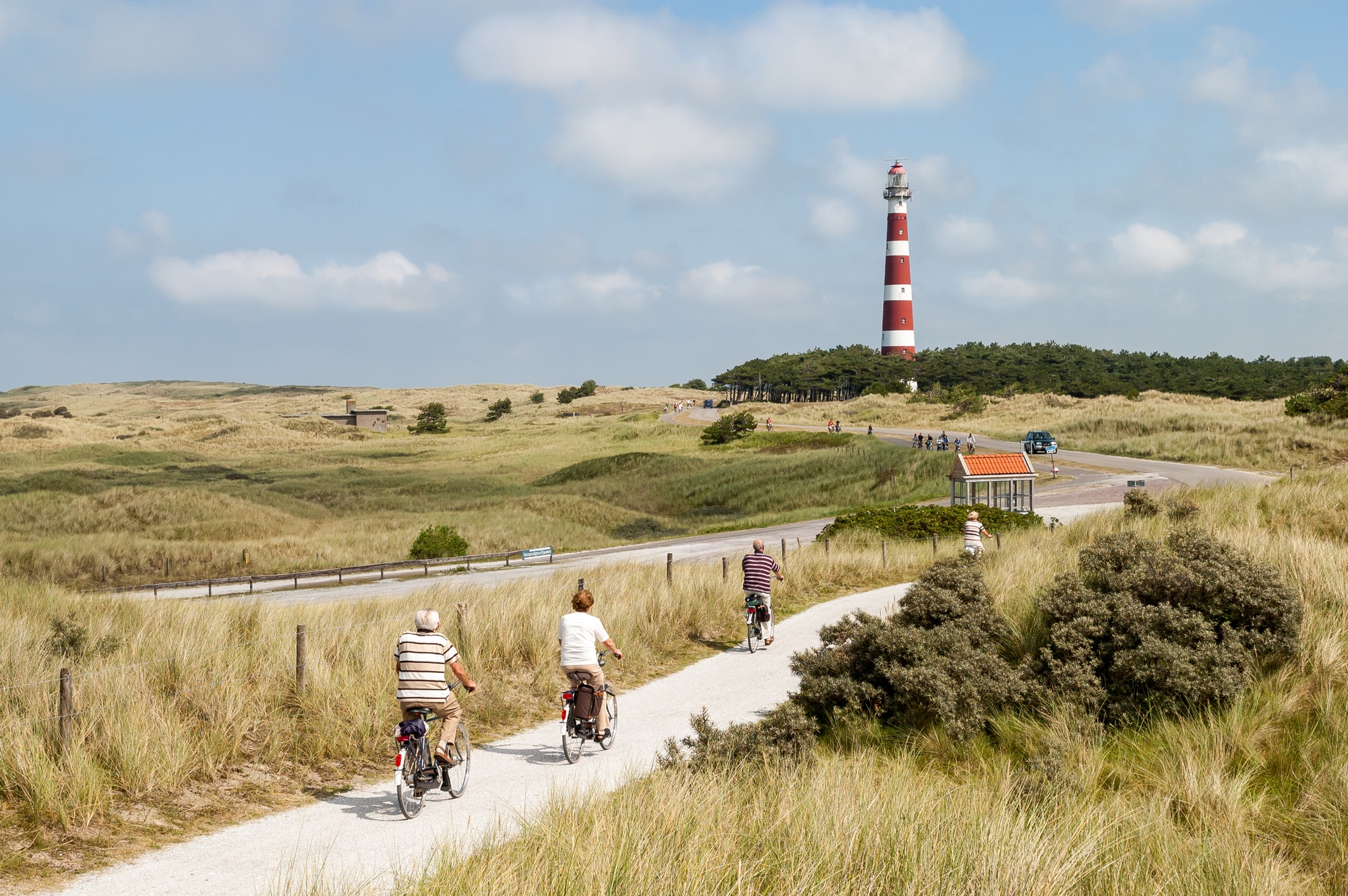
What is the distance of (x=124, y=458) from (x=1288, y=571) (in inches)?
3443

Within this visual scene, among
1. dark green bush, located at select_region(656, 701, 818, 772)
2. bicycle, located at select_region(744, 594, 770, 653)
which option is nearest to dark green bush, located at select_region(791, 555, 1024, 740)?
dark green bush, located at select_region(656, 701, 818, 772)

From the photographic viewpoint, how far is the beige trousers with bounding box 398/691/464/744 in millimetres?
8484

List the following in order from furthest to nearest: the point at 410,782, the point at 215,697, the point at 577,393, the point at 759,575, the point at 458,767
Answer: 1. the point at 577,393
2. the point at 759,575
3. the point at 215,697
4. the point at 458,767
5. the point at 410,782

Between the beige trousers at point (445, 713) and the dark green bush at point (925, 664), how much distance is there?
381 centimetres

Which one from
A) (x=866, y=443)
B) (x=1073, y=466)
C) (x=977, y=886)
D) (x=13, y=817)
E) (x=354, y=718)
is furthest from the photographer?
(x=866, y=443)

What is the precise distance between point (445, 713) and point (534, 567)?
1054 inches

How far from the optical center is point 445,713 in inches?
340

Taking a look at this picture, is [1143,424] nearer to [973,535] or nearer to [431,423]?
[973,535]

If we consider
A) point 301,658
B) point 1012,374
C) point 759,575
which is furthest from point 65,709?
point 1012,374

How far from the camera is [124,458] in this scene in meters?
81.4

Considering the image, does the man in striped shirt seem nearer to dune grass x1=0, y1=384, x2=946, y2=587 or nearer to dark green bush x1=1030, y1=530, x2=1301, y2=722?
dark green bush x1=1030, y1=530, x2=1301, y2=722

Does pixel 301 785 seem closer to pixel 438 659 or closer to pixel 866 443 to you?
pixel 438 659

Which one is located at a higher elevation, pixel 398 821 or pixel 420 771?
pixel 420 771

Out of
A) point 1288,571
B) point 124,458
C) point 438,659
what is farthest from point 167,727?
point 124,458
